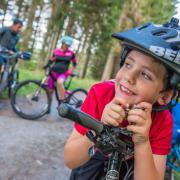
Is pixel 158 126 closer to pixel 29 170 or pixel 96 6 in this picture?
pixel 29 170

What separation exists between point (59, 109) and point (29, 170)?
3442 mm

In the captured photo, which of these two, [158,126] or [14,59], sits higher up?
[158,126]

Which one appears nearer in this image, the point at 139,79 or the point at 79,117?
the point at 79,117

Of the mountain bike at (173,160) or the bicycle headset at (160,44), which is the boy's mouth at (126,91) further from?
the mountain bike at (173,160)

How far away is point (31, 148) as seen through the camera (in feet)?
17.9

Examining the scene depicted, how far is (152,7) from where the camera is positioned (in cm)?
2747

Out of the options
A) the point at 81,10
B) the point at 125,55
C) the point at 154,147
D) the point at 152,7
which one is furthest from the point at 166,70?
the point at 152,7

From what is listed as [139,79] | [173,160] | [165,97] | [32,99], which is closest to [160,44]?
[139,79]

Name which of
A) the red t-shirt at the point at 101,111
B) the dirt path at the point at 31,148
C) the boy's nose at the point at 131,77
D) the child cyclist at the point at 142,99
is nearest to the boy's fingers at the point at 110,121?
the child cyclist at the point at 142,99

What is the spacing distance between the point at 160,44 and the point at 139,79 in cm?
23

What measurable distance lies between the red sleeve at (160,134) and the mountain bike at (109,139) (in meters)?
0.18

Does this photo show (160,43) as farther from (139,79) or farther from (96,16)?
(96,16)

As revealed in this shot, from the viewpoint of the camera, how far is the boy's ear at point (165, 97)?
1875 mm

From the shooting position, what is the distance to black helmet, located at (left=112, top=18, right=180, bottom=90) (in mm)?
1704
